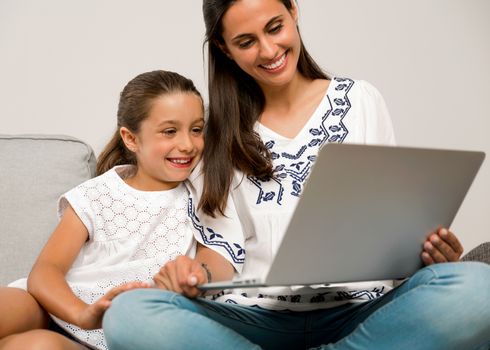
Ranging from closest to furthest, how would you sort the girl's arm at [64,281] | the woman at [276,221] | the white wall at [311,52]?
the woman at [276,221] < the girl's arm at [64,281] < the white wall at [311,52]

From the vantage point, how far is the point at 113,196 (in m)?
1.56

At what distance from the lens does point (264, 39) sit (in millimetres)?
1444

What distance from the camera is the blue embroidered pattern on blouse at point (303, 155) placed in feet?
4.75

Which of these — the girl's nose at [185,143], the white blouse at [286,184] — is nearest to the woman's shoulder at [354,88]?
the white blouse at [286,184]

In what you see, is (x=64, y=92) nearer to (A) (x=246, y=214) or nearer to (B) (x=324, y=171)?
(A) (x=246, y=214)

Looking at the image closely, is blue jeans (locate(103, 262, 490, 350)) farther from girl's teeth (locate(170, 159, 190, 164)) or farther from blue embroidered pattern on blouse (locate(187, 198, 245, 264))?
girl's teeth (locate(170, 159, 190, 164))

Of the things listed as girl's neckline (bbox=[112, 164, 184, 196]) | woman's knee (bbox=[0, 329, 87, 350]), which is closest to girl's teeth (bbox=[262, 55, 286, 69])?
girl's neckline (bbox=[112, 164, 184, 196])

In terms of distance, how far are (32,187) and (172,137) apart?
0.35 meters

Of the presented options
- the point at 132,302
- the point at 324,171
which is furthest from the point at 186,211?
the point at 324,171

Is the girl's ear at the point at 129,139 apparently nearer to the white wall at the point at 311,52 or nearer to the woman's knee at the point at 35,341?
the white wall at the point at 311,52

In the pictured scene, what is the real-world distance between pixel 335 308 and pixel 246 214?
0.27m

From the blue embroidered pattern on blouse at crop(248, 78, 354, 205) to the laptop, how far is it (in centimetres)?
31

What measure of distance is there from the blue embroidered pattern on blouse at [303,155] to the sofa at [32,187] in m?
0.40

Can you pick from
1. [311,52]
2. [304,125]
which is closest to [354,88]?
[304,125]
